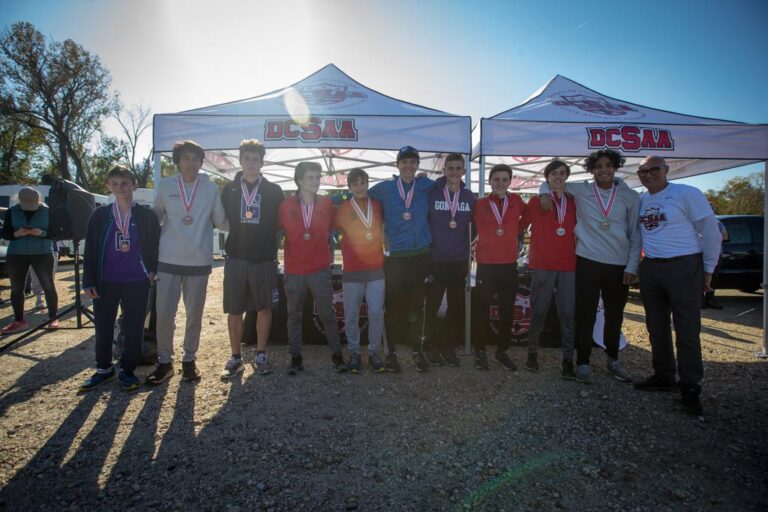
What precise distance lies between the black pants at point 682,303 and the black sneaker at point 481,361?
1.47 metres

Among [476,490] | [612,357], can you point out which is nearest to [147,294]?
[476,490]

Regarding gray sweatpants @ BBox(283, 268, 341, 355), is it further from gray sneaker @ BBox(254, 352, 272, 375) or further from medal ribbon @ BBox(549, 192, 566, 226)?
medal ribbon @ BBox(549, 192, 566, 226)

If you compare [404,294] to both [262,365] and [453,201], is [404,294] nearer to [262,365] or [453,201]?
[453,201]

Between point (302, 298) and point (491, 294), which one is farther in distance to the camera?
point (491, 294)

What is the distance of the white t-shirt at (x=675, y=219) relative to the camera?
9.16ft

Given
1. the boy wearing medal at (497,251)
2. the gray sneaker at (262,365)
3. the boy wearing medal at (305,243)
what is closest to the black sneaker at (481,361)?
the boy wearing medal at (497,251)

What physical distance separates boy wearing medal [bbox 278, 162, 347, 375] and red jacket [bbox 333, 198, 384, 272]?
169 mm

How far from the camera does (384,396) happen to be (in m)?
2.95

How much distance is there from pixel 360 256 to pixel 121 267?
1998 mm

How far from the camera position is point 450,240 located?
11.1ft

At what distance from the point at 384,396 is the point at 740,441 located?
2.43 metres

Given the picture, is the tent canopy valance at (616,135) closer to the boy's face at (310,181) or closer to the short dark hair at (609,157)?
the short dark hair at (609,157)

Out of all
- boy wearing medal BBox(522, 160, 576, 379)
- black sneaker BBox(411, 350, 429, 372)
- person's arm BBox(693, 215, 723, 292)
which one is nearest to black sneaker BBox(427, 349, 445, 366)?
black sneaker BBox(411, 350, 429, 372)

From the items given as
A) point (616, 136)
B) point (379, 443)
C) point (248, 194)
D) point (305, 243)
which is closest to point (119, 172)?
point (248, 194)
